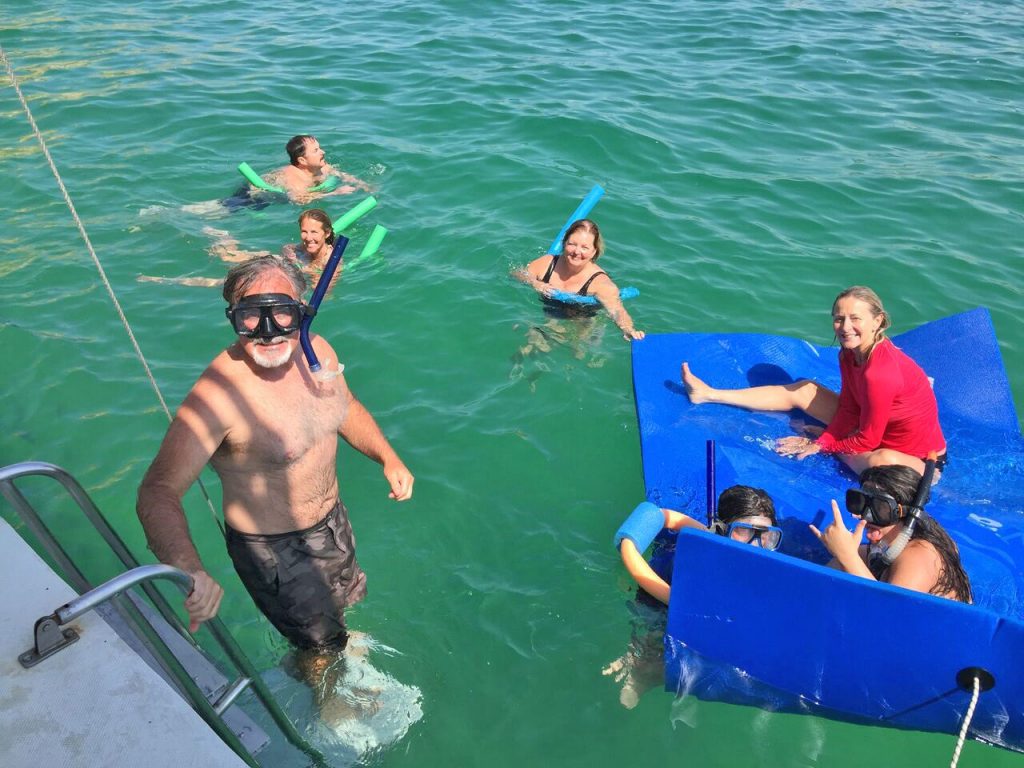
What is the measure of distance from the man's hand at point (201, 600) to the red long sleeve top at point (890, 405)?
365 cm

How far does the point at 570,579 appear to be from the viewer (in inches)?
181

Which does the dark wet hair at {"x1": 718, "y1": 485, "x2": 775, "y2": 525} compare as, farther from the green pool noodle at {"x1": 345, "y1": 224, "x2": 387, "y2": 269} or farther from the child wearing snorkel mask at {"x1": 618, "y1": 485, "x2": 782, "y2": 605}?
the green pool noodle at {"x1": 345, "y1": 224, "x2": 387, "y2": 269}

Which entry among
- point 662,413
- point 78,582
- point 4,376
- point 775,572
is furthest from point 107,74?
point 775,572

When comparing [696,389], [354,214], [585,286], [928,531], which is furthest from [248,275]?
[354,214]

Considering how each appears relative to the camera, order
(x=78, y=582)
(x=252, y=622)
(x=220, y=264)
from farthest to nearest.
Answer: (x=220, y=264), (x=252, y=622), (x=78, y=582)

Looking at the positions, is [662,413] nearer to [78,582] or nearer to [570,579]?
[570,579]

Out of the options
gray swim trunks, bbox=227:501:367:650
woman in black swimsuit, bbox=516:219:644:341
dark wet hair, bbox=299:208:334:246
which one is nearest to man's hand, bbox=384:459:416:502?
gray swim trunks, bbox=227:501:367:650

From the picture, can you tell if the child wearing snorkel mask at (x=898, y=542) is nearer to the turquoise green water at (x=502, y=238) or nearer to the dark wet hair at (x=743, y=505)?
the dark wet hair at (x=743, y=505)

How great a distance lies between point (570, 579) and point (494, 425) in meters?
1.40

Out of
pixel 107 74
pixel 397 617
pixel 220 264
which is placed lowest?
pixel 397 617

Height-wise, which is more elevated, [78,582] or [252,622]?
[78,582]

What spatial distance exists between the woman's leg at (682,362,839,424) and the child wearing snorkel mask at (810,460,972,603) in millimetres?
1378

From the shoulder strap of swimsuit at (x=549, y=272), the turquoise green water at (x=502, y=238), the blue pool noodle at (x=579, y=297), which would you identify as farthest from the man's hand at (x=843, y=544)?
the shoulder strap of swimsuit at (x=549, y=272)

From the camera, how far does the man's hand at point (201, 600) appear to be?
2582mm
